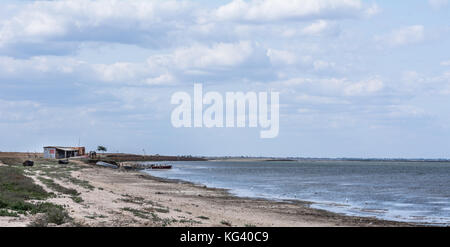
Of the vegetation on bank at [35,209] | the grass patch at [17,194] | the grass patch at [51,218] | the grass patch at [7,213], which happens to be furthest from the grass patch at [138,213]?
the grass patch at [7,213]

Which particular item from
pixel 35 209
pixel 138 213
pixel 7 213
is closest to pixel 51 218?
pixel 7 213

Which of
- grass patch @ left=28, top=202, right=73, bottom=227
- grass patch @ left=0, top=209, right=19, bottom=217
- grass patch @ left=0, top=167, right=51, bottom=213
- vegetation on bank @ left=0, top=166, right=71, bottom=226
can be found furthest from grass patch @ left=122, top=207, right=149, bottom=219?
grass patch @ left=0, top=209, right=19, bottom=217

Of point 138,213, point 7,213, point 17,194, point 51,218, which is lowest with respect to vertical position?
point 138,213

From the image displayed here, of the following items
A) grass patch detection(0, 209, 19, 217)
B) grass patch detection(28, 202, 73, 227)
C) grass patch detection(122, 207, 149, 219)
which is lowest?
grass patch detection(122, 207, 149, 219)

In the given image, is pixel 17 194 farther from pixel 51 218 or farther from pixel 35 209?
pixel 51 218

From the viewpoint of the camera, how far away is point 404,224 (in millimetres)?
30781

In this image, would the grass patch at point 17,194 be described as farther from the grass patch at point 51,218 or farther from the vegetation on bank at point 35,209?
the grass patch at point 51,218

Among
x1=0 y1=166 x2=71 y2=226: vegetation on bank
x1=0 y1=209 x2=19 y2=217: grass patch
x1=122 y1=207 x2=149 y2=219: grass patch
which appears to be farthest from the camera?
x1=122 y1=207 x2=149 y2=219: grass patch

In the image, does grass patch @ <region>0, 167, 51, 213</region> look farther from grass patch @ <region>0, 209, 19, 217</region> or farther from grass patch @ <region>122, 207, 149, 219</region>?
grass patch @ <region>122, 207, 149, 219</region>

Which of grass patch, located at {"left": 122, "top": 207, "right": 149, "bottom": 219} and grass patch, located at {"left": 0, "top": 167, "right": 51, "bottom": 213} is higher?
grass patch, located at {"left": 0, "top": 167, "right": 51, "bottom": 213}
